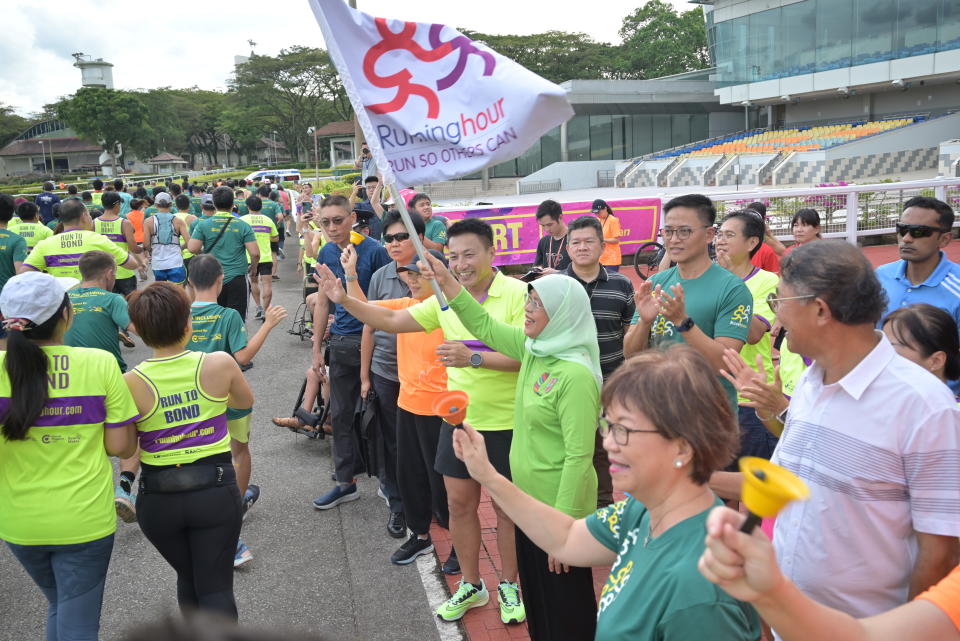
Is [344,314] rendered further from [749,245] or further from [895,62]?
[895,62]

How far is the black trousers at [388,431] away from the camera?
16.6 ft

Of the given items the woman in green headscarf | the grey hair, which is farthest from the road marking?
the grey hair

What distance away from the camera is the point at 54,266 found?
7.24m

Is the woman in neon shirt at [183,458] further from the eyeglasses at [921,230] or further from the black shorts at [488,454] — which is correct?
the eyeglasses at [921,230]

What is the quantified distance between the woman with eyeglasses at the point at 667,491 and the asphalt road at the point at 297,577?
95.5 inches

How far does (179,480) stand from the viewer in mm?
3217

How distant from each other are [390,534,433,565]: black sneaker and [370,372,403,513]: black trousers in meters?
0.32

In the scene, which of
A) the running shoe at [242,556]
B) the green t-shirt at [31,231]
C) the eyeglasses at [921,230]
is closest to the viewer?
the eyeglasses at [921,230]

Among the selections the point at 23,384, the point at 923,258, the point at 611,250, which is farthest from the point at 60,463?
the point at 611,250

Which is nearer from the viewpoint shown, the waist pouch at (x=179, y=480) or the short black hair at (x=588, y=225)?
the waist pouch at (x=179, y=480)

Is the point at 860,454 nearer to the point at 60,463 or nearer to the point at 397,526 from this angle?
the point at 60,463

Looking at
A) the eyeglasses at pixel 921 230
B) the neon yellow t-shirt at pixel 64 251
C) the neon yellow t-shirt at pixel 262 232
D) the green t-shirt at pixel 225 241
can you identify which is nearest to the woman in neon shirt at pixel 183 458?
the eyeglasses at pixel 921 230

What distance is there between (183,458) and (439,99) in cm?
207

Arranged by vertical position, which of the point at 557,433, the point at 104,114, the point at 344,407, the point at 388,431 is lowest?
the point at 388,431
